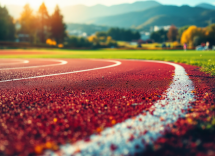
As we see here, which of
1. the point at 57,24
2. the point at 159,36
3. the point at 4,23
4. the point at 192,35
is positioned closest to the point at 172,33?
the point at 159,36

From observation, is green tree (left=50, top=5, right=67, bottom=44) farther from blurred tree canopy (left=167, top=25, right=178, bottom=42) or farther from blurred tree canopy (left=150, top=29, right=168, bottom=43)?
blurred tree canopy (left=150, top=29, right=168, bottom=43)

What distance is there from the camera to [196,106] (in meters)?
2.67

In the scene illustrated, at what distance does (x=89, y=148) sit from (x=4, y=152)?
732 millimetres

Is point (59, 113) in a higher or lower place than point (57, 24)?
lower

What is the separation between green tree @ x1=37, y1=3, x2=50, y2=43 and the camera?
68625 mm

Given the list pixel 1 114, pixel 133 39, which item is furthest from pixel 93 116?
pixel 133 39

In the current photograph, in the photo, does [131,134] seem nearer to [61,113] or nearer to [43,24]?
[61,113]

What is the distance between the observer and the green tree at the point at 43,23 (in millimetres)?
68625

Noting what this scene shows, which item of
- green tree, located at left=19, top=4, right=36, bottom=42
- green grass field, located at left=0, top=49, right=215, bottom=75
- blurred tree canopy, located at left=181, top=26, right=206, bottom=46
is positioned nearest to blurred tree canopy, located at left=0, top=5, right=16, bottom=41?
green tree, located at left=19, top=4, right=36, bottom=42

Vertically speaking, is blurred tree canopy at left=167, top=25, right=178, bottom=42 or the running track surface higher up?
blurred tree canopy at left=167, top=25, right=178, bottom=42

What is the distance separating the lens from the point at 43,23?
71000 millimetres

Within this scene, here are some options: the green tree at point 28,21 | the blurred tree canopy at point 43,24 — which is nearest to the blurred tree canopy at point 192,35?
the blurred tree canopy at point 43,24

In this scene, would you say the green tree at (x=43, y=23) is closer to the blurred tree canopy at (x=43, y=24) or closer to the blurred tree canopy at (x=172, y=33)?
the blurred tree canopy at (x=43, y=24)

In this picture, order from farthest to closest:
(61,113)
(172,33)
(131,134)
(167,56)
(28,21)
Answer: (172,33) < (28,21) < (167,56) < (61,113) < (131,134)
